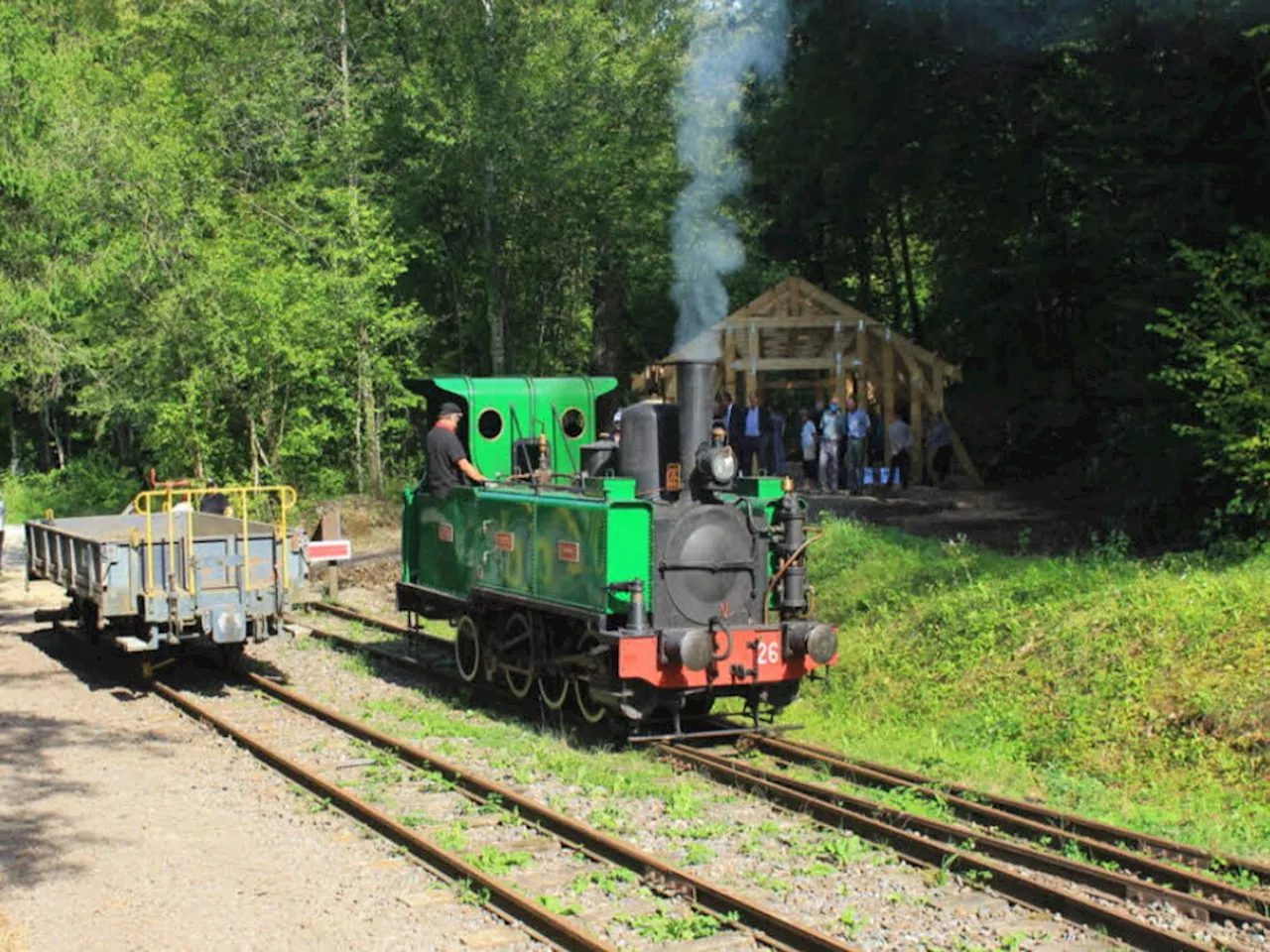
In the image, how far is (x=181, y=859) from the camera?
8086mm

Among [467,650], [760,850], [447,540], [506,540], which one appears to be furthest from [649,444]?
[760,850]

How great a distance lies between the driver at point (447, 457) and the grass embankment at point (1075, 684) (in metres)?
3.77

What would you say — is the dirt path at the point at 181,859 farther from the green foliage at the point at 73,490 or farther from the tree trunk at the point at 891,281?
the tree trunk at the point at 891,281

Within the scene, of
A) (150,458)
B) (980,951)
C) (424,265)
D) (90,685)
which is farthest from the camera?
(150,458)

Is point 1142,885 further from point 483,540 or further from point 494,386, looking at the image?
point 494,386

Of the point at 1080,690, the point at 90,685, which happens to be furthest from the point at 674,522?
the point at 90,685

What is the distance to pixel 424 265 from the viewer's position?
105ft

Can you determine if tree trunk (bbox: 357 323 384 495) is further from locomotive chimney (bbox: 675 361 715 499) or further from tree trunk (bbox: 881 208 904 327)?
locomotive chimney (bbox: 675 361 715 499)

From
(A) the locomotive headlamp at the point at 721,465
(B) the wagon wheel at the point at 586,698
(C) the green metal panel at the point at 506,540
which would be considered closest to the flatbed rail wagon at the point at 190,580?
(C) the green metal panel at the point at 506,540

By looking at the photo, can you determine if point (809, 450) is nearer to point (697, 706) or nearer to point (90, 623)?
point (697, 706)

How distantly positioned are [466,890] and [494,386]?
20.9ft

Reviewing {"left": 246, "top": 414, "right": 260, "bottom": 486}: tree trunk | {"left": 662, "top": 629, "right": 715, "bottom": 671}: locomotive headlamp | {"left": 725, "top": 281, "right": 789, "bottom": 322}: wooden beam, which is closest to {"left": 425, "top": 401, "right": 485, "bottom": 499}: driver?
{"left": 662, "top": 629, "right": 715, "bottom": 671}: locomotive headlamp

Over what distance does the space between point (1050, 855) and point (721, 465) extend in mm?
3883

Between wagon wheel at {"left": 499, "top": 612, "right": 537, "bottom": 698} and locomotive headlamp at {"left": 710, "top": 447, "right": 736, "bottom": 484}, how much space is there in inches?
91.4
